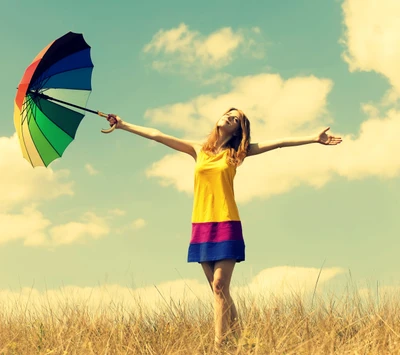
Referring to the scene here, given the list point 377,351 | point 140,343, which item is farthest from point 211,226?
point 377,351

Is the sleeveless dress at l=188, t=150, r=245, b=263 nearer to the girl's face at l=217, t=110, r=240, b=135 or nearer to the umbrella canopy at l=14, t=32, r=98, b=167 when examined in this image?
the girl's face at l=217, t=110, r=240, b=135

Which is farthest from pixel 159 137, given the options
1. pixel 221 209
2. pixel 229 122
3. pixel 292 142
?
pixel 292 142

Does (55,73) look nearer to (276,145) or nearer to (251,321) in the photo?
(276,145)

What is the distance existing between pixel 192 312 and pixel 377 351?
255 cm

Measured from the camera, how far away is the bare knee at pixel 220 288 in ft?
20.1

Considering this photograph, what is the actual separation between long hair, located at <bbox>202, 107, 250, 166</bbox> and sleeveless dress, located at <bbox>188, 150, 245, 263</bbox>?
0.12 metres

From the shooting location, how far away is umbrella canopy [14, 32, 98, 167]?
283 inches

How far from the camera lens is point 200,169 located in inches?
253

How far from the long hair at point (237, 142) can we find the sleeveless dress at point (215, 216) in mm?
124

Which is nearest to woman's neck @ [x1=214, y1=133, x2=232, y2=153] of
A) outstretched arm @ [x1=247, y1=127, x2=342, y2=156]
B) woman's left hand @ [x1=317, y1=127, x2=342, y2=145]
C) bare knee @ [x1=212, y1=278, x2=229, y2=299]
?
outstretched arm @ [x1=247, y1=127, x2=342, y2=156]

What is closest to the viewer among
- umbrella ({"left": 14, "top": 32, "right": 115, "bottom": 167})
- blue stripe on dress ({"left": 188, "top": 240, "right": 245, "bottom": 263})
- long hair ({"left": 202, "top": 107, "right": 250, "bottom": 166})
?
blue stripe on dress ({"left": 188, "top": 240, "right": 245, "bottom": 263})

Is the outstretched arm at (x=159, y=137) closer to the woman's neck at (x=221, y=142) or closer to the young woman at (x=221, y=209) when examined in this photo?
the young woman at (x=221, y=209)

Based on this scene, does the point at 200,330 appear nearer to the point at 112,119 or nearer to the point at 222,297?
the point at 222,297

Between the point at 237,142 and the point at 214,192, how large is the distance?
0.82 meters
